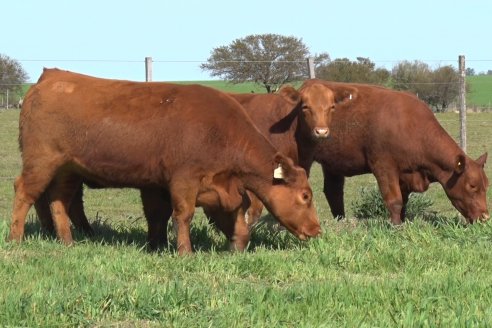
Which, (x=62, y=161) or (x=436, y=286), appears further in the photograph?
(x=62, y=161)

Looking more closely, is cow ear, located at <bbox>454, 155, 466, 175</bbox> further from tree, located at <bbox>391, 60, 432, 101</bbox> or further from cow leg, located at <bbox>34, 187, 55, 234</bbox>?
tree, located at <bbox>391, 60, 432, 101</bbox>

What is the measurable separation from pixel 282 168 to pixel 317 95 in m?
1.78

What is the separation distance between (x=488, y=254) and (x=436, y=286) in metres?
1.62

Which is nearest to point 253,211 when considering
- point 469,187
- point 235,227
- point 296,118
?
point 296,118

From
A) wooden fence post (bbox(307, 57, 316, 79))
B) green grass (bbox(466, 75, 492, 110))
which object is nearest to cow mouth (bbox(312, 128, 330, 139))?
wooden fence post (bbox(307, 57, 316, 79))

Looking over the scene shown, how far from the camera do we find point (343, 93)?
10.9 metres

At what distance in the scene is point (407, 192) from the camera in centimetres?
1169

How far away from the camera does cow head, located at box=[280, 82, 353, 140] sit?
9.86 meters

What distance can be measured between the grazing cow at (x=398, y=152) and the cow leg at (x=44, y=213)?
133 inches

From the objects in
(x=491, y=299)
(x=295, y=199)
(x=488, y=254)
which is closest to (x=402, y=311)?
(x=491, y=299)

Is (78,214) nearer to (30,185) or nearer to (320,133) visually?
(30,185)

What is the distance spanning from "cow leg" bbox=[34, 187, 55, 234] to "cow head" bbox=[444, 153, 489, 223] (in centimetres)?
488

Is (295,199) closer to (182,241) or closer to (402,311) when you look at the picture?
(182,241)

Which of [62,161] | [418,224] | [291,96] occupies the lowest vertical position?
[418,224]
